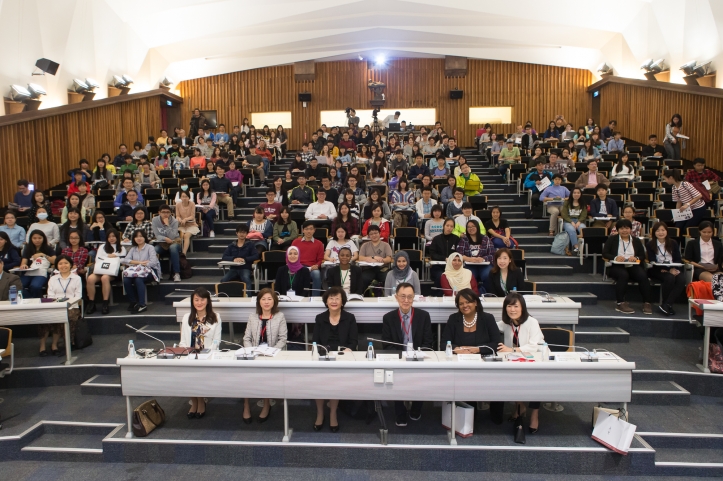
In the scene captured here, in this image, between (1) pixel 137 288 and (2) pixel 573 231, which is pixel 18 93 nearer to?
(1) pixel 137 288

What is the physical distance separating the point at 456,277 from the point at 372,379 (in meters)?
2.25

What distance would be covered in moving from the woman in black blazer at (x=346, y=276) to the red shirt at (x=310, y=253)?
68 cm

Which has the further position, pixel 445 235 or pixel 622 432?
pixel 445 235

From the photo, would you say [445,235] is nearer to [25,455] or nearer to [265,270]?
[265,270]

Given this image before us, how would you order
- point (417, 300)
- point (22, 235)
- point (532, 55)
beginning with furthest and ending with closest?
point (532, 55), point (22, 235), point (417, 300)

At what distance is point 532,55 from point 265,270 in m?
13.2

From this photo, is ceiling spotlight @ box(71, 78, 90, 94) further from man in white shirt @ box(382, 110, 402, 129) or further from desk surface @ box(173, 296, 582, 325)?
desk surface @ box(173, 296, 582, 325)

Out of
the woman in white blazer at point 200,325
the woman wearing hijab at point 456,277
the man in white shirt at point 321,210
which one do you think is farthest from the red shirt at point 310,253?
the woman in white blazer at point 200,325

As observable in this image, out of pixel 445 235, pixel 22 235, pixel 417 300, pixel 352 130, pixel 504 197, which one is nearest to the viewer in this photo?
pixel 417 300

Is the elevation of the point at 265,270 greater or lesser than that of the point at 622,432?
greater

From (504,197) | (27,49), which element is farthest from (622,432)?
(27,49)

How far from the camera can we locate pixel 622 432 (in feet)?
15.4

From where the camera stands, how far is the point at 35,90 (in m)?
11.5

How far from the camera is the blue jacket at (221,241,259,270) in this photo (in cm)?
783
